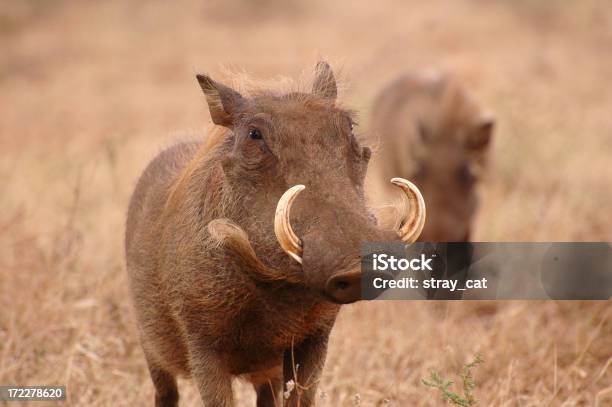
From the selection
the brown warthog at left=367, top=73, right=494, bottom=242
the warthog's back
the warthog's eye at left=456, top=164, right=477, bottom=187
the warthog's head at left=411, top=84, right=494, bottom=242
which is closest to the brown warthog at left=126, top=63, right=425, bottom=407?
the warthog's back

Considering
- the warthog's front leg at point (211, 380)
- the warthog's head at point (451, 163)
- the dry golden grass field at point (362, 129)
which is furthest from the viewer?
the warthog's head at point (451, 163)

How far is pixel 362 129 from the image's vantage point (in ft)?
24.3

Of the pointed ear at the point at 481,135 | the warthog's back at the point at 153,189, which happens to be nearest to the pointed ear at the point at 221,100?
the warthog's back at the point at 153,189

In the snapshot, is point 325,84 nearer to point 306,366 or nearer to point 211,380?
point 306,366

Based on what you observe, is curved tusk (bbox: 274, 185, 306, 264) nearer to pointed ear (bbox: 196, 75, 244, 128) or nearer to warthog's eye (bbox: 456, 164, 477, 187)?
pointed ear (bbox: 196, 75, 244, 128)

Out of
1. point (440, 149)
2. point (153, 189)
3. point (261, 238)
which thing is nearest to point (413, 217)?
point (261, 238)

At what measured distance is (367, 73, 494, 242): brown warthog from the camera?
6426mm

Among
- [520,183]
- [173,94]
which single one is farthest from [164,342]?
[173,94]

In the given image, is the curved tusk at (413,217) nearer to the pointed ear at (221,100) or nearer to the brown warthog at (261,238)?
the brown warthog at (261,238)

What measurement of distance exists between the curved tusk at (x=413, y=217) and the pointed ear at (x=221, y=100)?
2.17ft

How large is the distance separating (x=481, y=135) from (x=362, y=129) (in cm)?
100

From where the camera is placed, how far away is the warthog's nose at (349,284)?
240 cm

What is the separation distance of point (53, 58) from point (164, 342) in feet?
41.8

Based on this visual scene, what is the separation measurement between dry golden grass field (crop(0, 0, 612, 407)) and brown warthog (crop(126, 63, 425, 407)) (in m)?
0.38
